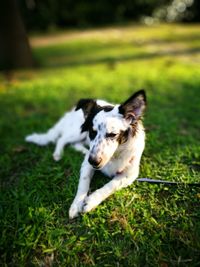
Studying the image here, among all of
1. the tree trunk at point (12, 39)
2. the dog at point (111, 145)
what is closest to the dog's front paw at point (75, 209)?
the dog at point (111, 145)

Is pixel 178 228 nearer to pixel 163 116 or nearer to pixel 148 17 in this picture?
pixel 163 116

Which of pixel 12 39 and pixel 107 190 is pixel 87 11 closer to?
pixel 12 39

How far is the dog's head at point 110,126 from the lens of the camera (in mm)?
2879

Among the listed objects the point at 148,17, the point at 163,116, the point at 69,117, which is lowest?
the point at 148,17

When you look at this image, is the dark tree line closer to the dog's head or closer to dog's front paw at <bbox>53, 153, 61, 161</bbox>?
dog's front paw at <bbox>53, 153, 61, 161</bbox>

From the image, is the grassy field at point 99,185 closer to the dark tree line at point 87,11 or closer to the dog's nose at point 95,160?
the dog's nose at point 95,160

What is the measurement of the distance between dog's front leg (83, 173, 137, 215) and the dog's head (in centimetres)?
40

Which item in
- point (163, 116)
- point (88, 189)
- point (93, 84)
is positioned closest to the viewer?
point (88, 189)

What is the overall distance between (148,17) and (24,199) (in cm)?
1844

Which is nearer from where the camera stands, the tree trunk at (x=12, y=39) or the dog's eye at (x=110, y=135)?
the dog's eye at (x=110, y=135)

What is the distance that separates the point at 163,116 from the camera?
538cm

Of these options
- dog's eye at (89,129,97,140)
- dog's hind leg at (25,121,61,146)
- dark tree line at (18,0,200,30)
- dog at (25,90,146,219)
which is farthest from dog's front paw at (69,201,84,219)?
dark tree line at (18,0,200,30)

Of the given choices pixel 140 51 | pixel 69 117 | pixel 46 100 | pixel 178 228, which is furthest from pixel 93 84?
pixel 178 228

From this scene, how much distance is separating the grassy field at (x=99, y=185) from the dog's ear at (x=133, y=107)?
823 mm
